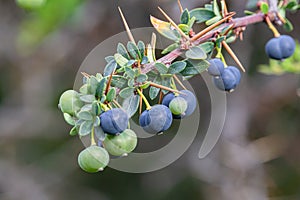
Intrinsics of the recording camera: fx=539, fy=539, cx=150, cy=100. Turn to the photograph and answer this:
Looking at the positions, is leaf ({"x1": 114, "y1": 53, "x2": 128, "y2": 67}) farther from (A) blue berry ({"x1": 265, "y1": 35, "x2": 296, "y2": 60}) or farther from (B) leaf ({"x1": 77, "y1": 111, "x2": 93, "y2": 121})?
(A) blue berry ({"x1": 265, "y1": 35, "x2": 296, "y2": 60})

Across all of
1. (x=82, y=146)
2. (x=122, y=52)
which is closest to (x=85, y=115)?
(x=122, y=52)

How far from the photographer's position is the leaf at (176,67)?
0.79 m

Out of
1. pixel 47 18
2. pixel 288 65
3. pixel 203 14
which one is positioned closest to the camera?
pixel 203 14

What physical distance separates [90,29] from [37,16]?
1.07 m

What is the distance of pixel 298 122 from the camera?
9.24 feet

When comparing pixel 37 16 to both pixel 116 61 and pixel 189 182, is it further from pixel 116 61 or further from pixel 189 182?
pixel 189 182

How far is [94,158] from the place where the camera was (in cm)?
76

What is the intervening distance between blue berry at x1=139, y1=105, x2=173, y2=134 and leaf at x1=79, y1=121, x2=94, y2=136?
9 cm

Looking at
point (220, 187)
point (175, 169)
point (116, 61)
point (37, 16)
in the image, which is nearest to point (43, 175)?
point (175, 169)

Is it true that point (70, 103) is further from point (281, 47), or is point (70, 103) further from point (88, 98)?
point (281, 47)

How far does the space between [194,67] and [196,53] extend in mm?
28

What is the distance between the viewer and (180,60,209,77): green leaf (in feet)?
2.68

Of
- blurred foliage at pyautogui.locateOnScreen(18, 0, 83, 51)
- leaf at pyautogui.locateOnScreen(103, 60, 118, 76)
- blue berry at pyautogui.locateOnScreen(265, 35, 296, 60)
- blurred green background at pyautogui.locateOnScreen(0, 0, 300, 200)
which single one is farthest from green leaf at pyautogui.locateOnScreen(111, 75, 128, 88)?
blurred green background at pyautogui.locateOnScreen(0, 0, 300, 200)

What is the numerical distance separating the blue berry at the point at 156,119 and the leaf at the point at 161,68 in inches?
2.0
